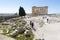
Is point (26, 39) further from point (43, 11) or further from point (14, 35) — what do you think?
point (43, 11)

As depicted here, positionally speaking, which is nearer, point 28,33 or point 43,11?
point 28,33

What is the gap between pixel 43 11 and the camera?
1704 inches

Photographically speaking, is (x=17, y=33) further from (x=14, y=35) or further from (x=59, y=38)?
(x=59, y=38)

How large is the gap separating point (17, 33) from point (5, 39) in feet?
4.43

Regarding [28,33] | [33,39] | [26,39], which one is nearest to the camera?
[33,39]

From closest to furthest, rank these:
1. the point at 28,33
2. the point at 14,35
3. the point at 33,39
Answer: the point at 33,39 < the point at 28,33 < the point at 14,35

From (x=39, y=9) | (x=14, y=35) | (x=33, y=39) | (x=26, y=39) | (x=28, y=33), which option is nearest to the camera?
(x=33, y=39)

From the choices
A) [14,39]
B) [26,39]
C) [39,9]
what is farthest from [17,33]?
[39,9]

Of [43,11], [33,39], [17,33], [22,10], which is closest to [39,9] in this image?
[43,11]

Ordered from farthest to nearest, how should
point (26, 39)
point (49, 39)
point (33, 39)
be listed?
point (26, 39) < point (33, 39) < point (49, 39)

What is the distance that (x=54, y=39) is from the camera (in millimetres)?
8594

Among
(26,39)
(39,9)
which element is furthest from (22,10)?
(26,39)

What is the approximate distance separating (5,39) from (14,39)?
0.78 m

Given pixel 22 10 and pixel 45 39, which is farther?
pixel 22 10
